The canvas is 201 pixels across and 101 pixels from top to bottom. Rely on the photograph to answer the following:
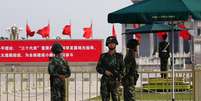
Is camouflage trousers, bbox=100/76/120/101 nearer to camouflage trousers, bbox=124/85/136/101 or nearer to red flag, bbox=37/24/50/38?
camouflage trousers, bbox=124/85/136/101

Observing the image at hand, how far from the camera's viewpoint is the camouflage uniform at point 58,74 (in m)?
14.0

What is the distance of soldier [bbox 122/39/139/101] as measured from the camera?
46.7 feet

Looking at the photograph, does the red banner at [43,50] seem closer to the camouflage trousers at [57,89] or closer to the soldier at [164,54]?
the soldier at [164,54]

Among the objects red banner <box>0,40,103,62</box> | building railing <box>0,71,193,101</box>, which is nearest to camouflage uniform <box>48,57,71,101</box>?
building railing <box>0,71,193,101</box>

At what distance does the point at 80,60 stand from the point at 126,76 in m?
30.1

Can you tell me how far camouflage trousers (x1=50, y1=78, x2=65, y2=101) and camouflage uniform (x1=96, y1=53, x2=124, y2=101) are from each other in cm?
132

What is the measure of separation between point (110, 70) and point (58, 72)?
139cm

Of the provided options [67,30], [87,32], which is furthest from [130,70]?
[67,30]

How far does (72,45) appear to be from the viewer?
4416cm

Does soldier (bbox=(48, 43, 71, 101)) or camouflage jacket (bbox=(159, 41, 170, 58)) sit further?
camouflage jacket (bbox=(159, 41, 170, 58))

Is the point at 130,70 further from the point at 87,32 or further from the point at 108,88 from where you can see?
the point at 87,32

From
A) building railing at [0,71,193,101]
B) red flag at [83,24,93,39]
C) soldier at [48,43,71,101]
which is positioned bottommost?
building railing at [0,71,193,101]

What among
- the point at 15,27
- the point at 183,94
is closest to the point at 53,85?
the point at 183,94

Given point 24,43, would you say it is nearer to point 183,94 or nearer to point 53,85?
point 183,94
